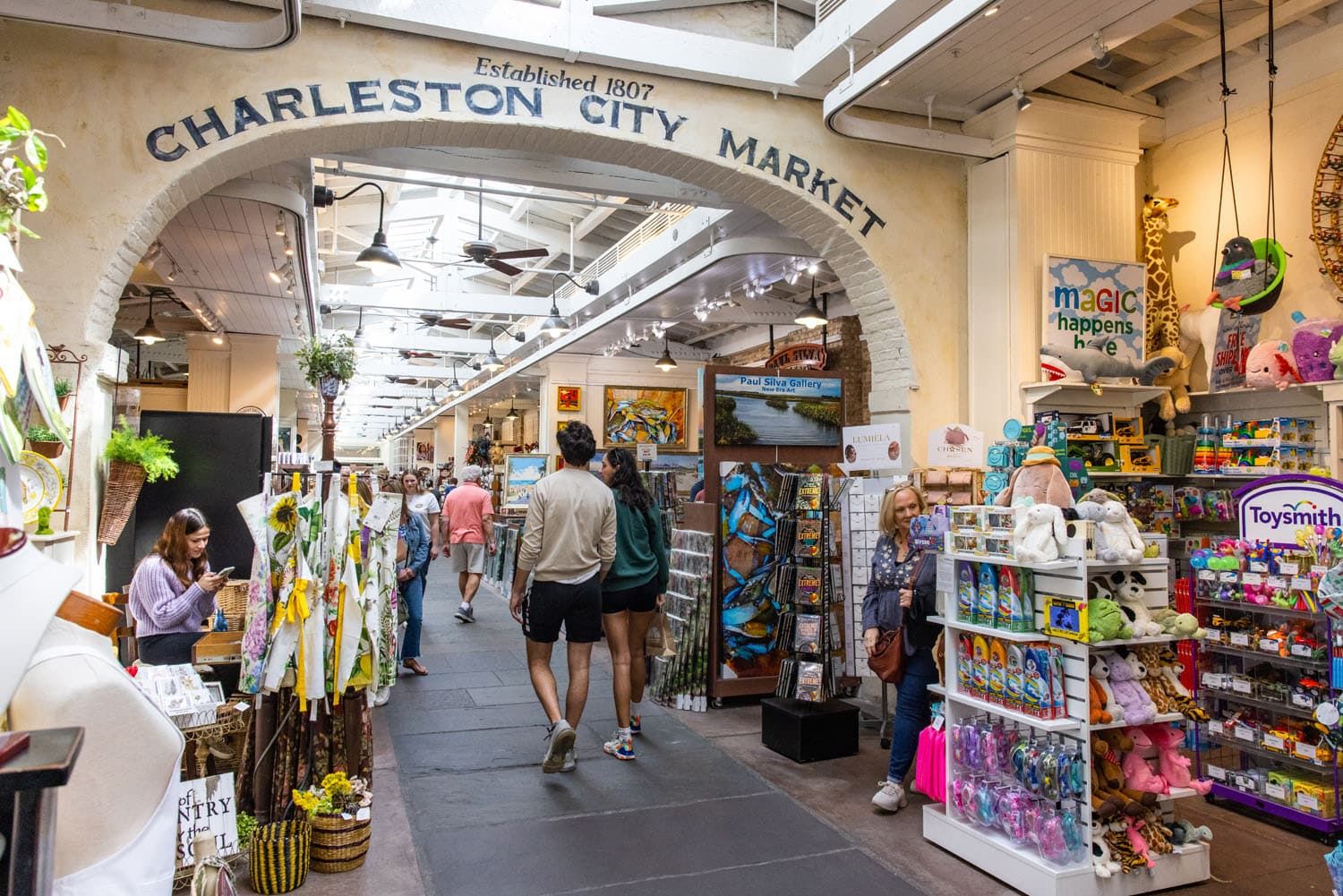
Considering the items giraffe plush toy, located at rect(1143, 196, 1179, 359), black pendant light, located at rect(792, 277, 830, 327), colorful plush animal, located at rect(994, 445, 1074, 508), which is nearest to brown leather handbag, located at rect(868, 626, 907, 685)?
colorful plush animal, located at rect(994, 445, 1074, 508)

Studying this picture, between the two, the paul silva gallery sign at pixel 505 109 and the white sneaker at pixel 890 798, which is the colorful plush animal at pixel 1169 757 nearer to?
the white sneaker at pixel 890 798

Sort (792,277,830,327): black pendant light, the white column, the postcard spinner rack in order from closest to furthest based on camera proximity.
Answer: the postcard spinner rack → the white column → (792,277,830,327): black pendant light

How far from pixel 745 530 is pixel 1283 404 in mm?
3167

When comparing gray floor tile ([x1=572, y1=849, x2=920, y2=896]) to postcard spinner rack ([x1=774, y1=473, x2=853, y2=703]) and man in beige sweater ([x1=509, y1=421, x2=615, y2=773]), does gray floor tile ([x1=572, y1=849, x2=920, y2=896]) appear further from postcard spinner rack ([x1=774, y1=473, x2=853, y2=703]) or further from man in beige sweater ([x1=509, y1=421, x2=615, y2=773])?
postcard spinner rack ([x1=774, y1=473, x2=853, y2=703])

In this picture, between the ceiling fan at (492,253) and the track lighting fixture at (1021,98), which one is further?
the ceiling fan at (492,253)

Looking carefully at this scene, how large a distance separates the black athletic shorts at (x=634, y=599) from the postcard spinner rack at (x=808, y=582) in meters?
0.82

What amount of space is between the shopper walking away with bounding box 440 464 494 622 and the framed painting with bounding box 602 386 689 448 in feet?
18.5

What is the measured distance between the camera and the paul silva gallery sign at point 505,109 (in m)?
4.26

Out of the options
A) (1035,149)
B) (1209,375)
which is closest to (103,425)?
(1035,149)

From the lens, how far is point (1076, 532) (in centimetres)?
327

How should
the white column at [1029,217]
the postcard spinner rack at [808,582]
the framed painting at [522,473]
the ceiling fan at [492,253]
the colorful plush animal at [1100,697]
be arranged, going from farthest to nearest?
the framed painting at [522,473], the ceiling fan at [492,253], the white column at [1029,217], the postcard spinner rack at [808,582], the colorful plush animal at [1100,697]

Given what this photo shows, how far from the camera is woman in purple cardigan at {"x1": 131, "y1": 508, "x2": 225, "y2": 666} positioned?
13.3 feet

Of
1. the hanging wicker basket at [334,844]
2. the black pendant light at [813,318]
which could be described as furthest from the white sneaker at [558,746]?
the black pendant light at [813,318]

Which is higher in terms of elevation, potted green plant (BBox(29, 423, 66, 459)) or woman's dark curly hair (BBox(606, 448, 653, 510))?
potted green plant (BBox(29, 423, 66, 459))
